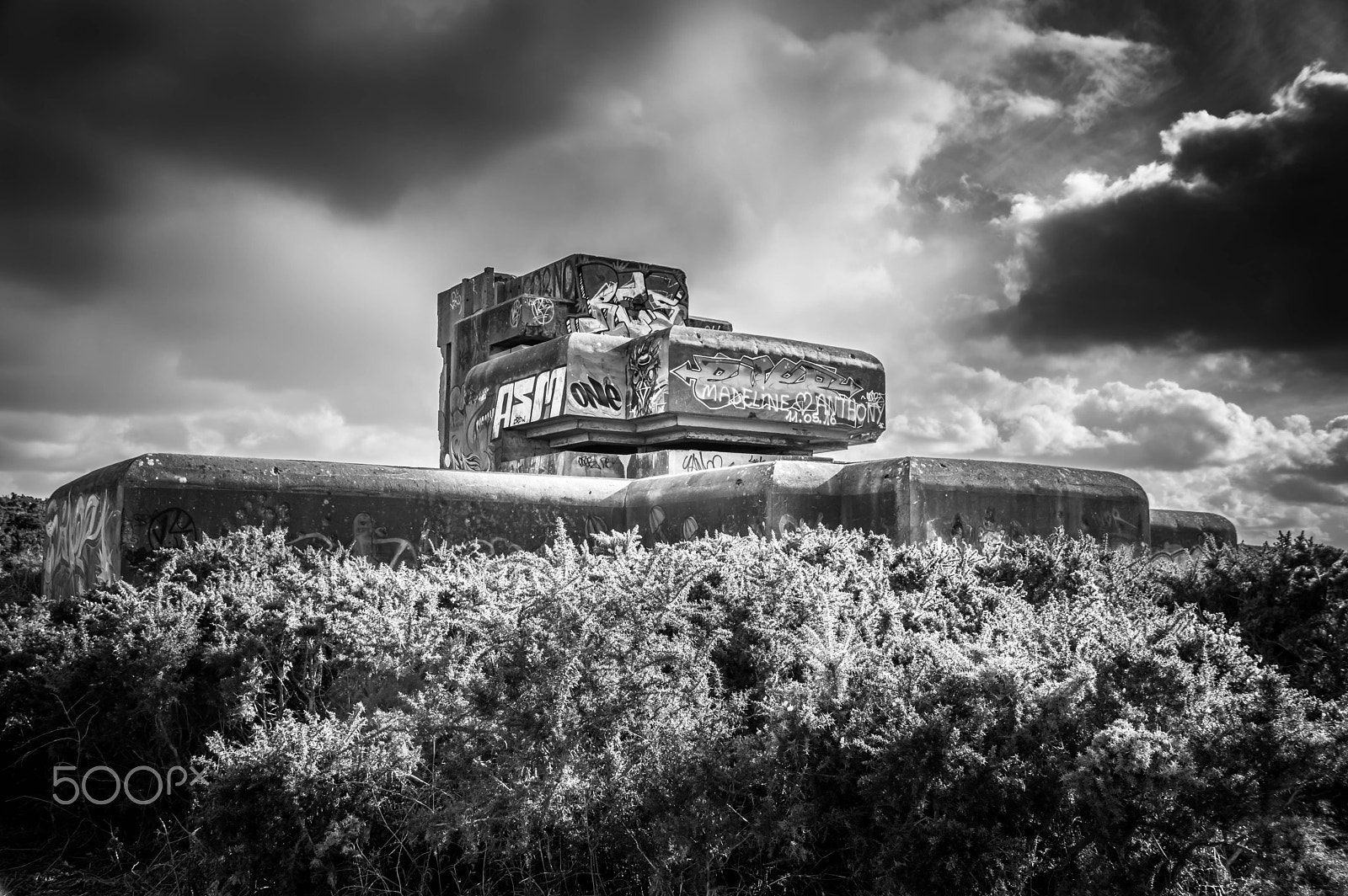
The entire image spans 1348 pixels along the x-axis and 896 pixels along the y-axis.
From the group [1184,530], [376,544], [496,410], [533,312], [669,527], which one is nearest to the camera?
[376,544]

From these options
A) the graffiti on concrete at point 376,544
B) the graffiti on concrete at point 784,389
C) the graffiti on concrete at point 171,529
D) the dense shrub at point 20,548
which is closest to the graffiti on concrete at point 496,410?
the graffiti on concrete at point 784,389

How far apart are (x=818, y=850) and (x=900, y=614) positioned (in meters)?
1.60

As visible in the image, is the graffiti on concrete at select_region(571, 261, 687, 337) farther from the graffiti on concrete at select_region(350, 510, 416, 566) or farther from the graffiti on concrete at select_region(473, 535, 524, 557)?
the graffiti on concrete at select_region(350, 510, 416, 566)

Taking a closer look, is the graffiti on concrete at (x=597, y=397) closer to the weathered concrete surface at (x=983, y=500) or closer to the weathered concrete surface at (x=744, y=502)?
the weathered concrete surface at (x=744, y=502)

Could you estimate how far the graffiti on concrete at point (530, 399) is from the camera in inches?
476

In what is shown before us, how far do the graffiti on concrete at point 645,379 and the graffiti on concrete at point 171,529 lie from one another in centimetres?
540

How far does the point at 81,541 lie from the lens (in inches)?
310

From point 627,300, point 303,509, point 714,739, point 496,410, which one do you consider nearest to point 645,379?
point 496,410

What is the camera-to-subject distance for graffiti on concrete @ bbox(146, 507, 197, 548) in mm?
7242

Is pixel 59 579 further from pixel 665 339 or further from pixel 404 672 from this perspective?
pixel 665 339

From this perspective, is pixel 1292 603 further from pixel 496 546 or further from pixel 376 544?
pixel 376 544

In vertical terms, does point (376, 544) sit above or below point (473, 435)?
below

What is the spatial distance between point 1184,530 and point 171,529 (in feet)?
28.6

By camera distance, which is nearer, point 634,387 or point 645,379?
point 645,379
